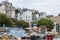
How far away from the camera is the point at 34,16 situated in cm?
9356

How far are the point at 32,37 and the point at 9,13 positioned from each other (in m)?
56.8

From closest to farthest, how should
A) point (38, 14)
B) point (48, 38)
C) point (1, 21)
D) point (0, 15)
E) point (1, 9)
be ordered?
point (48, 38) < point (1, 21) < point (0, 15) < point (1, 9) < point (38, 14)

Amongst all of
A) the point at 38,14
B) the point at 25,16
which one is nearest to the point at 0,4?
the point at 25,16

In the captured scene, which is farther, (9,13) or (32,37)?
(9,13)

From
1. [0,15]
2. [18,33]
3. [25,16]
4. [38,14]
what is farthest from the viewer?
[38,14]

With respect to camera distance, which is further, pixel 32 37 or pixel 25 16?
pixel 25 16

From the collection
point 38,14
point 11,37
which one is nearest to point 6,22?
point 11,37

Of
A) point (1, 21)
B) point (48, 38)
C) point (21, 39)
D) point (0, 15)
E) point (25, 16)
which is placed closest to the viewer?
point (48, 38)

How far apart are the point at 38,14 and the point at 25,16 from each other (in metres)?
11.8

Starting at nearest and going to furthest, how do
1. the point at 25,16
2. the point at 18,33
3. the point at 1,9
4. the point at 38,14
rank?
the point at 18,33, the point at 1,9, the point at 25,16, the point at 38,14

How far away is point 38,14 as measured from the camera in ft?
326

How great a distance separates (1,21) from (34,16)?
43.7 meters

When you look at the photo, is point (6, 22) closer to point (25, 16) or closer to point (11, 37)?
point (11, 37)

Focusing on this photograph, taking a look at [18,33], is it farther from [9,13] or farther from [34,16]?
Result: [34,16]
